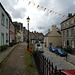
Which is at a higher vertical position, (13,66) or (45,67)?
(45,67)

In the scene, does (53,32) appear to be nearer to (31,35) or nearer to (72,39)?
(72,39)

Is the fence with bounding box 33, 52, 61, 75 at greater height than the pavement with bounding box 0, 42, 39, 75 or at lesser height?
greater

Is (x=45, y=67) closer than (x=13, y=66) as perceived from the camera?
Yes

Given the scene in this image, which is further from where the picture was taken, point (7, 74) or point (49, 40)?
point (49, 40)

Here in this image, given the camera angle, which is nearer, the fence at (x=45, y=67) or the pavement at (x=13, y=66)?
the fence at (x=45, y=67)

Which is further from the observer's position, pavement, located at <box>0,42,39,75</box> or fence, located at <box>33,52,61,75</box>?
pavement, located at <box>0,42,39,75</box>

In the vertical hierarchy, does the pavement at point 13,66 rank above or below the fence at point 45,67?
below

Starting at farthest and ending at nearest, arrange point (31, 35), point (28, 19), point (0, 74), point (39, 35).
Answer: point (39, 35) < point (31, 35) < point (28, 19) < point (0, 74)

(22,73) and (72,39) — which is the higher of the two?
(72,39)

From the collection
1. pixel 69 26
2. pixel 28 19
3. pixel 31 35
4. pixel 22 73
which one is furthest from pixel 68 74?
pixel 31 35

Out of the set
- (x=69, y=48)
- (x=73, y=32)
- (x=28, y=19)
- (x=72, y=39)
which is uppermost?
(x=28, y=19)

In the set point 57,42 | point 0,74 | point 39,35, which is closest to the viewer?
point 0,74

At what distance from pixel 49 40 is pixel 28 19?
72.5ft

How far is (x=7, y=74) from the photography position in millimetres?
4641
